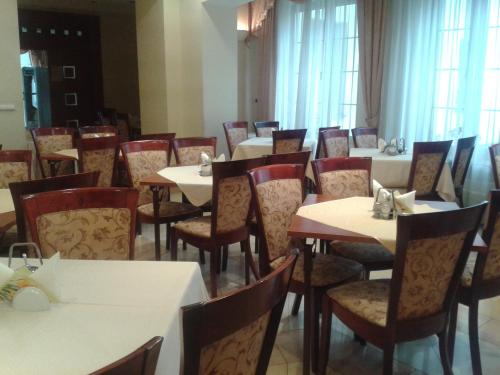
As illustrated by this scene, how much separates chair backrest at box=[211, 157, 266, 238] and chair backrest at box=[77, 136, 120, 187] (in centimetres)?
141

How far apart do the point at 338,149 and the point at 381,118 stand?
43.2 inches

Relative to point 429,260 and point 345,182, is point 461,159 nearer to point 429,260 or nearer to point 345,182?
point 345,182

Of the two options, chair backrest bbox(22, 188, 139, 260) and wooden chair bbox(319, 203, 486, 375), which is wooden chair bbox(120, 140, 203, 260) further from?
wooden chair bbox(319, 203, 486, 375)

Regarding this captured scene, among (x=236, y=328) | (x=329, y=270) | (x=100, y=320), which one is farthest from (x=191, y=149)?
(x=236, y=328)

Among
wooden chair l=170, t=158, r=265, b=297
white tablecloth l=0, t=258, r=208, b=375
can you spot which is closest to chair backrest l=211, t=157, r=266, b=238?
wooden chair l=170, t=158, r=265, b=297

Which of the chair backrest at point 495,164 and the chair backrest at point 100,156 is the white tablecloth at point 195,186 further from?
the chair backrest at point 495,164

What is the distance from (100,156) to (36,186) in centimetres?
192

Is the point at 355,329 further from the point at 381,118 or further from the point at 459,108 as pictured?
the point at 381,118

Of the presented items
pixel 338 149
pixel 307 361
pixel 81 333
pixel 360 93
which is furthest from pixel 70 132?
pixel 81 333

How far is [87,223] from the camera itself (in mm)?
1901

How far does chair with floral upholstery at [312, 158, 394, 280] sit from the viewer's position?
2632mm

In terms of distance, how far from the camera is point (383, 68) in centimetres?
559

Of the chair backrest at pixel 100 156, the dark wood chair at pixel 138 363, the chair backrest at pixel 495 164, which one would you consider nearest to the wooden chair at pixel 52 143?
the chair backrest at pixel 100 156

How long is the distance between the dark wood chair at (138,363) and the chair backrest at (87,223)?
1226 mm
